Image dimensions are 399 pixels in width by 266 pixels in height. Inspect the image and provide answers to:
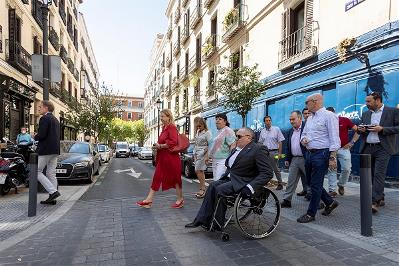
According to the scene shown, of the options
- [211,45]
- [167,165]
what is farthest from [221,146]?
[211,45]

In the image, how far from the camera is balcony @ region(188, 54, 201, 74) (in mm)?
27266

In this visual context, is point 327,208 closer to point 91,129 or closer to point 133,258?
point 133,258

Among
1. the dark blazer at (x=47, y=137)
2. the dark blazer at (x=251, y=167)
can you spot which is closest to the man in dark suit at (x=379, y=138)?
the dark blazer at (x=251, y=167)

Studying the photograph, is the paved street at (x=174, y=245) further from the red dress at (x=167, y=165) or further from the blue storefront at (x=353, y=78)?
the blue storefront at (x=353, y=78)

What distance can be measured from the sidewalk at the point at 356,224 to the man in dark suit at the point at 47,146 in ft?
14.3

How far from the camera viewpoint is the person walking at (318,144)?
5168mm

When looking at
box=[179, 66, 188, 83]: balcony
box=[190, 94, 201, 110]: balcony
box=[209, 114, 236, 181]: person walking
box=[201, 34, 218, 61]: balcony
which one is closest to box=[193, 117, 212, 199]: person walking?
box=[209, 114, 236, 181]: person walking

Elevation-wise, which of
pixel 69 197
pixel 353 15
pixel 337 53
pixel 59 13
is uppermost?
pixel 59 13

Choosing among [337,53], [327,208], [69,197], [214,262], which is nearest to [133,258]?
[214,262]

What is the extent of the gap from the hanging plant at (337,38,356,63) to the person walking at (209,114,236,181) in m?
4.84

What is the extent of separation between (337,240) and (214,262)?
1.71m

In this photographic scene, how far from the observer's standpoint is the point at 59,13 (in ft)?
92.0

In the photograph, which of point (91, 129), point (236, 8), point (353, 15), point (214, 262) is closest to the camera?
point (214, 262)

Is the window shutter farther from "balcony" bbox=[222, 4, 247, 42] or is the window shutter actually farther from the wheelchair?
the wheelchair
